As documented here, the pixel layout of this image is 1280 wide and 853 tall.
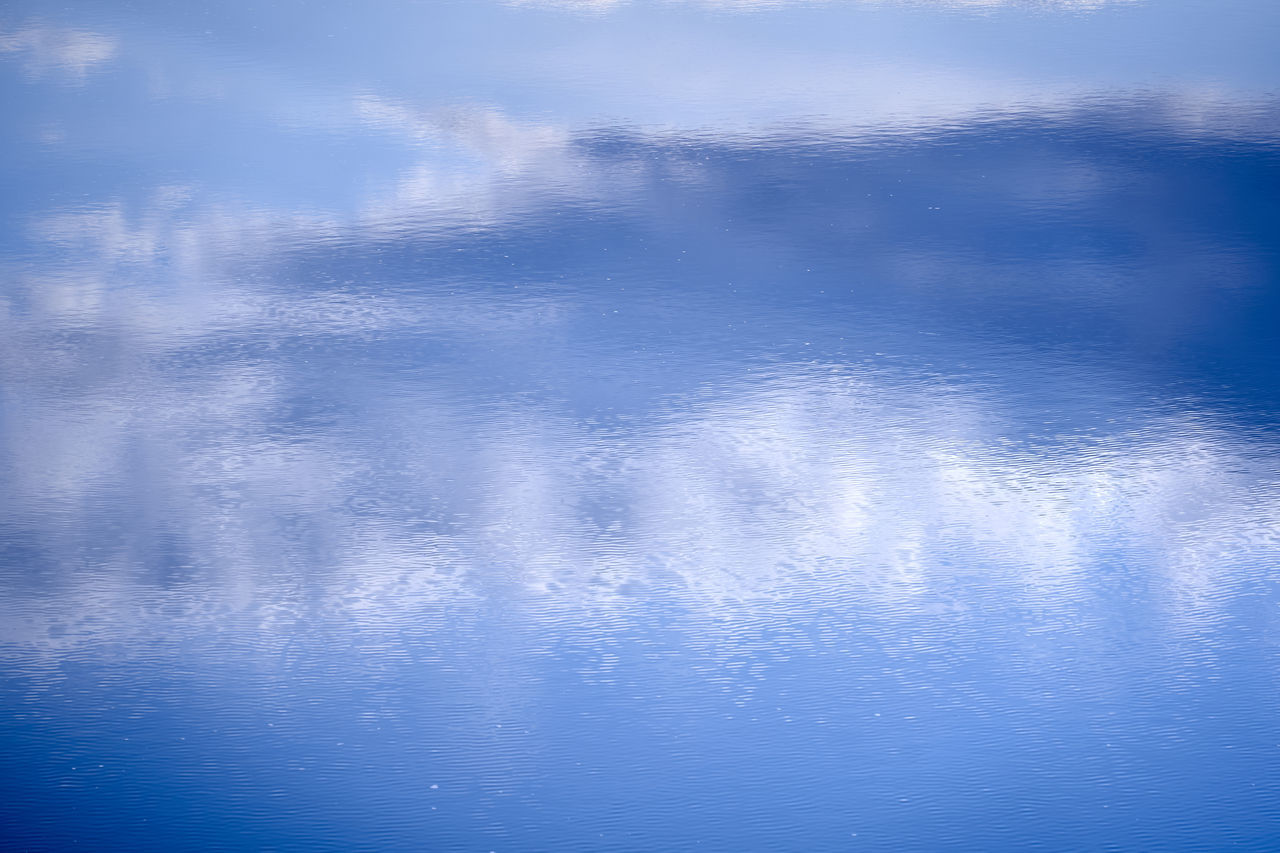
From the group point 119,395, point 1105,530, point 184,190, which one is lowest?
point 1105,530

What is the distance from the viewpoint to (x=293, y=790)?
4027 mm

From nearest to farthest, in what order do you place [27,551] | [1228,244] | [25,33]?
[27,551], [1228,244], [25,33]

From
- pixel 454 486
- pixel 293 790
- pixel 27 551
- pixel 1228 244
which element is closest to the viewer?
pixel 293 790

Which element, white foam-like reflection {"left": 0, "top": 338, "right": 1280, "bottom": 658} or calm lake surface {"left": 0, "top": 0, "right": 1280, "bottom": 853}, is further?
white foam-like reflection {"left": 0, "top": 338, "right": 1280, "bottom": 658}

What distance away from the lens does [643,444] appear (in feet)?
19.0

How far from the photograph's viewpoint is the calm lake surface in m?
4.10

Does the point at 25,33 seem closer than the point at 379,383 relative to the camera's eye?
No

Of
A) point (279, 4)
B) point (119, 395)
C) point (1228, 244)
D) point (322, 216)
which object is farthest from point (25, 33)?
point (1228, 244)

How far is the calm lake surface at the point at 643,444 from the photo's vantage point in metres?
4.10

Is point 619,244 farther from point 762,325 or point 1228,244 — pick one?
point 1228,244

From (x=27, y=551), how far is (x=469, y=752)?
2.23 m

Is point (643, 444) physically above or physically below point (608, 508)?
above

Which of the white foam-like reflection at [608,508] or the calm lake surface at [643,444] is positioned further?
the white foam-like reflection at [608,508]

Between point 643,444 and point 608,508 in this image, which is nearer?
point 608,508
